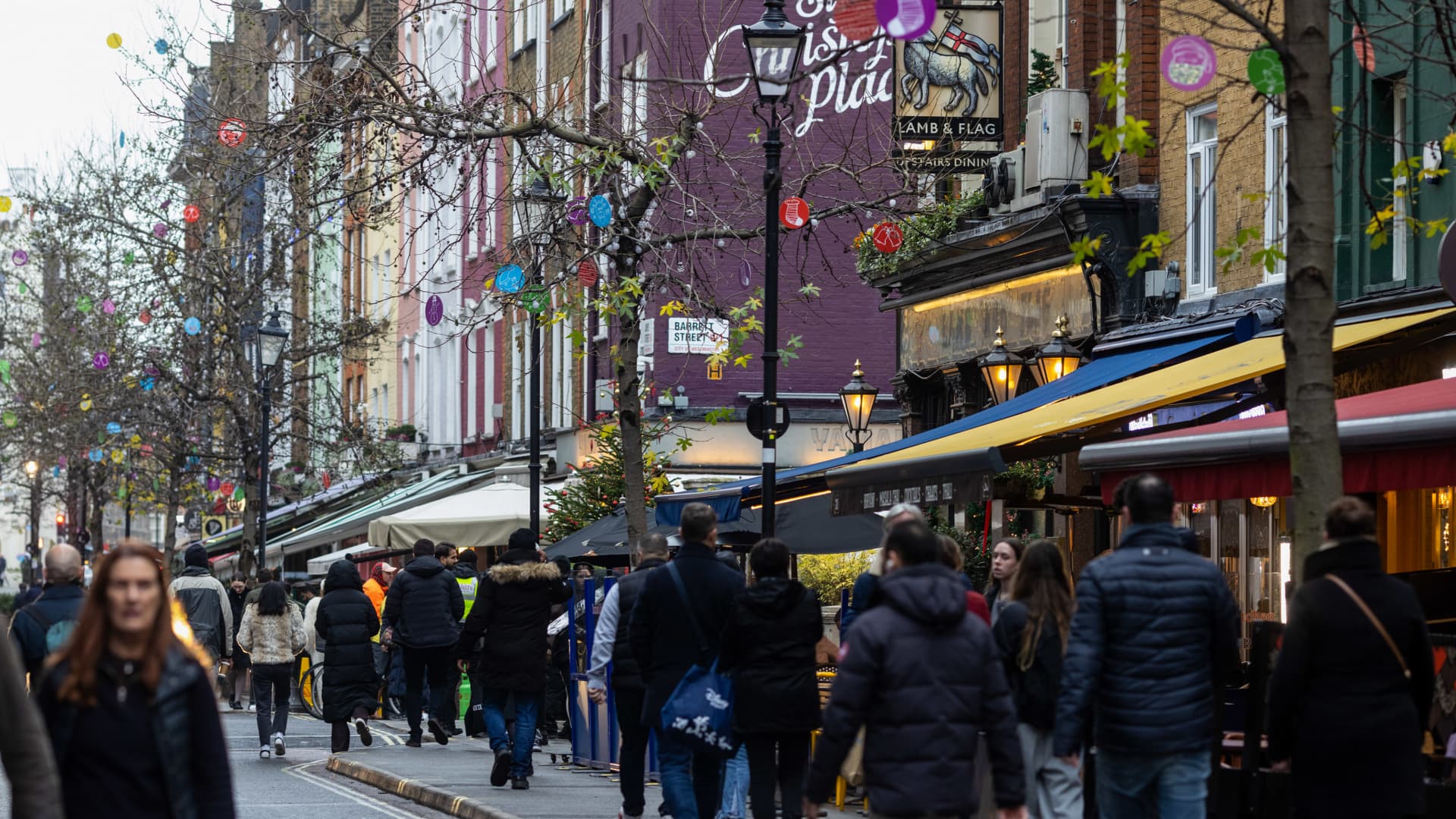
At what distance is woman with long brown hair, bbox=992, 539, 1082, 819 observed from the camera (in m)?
Answer: 10.4

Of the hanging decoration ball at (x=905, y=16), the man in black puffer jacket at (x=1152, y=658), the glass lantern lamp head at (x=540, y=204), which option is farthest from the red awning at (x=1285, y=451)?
the glass lantern lamp head at (x=540, y=204)

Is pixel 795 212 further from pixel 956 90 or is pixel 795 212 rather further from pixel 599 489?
pixel 599 489

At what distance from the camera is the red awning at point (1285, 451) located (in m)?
11.3

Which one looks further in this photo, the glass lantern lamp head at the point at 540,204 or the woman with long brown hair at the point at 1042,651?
the glass lantern lamp head at the point at 540,204

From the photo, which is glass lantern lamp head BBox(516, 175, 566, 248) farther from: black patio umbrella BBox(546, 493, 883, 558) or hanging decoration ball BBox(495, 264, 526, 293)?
→ black patio umbrella BBox(546, 493, 883, 558)

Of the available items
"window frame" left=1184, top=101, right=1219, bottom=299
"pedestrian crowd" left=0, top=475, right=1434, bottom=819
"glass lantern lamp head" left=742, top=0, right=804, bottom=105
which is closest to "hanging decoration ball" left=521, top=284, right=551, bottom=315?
"glass lantern lamp head" left=742, top=0, right=804, bottom=105

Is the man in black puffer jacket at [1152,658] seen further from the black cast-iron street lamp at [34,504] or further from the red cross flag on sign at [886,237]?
the black cast-iron street lamp at [34,504]

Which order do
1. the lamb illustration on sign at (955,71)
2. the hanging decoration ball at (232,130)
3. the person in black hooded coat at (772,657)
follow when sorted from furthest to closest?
the lamb illustration on sign at (955,71) < the hanging decoration ball at (232,130) < the person in black hooded coat at (772,657)

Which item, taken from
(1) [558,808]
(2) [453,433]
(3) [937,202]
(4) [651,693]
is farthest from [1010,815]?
(2) [453,433]

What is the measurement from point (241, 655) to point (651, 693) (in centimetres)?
1902

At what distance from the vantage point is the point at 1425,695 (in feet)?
28.0

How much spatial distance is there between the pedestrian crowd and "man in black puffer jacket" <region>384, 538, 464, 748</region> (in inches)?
265

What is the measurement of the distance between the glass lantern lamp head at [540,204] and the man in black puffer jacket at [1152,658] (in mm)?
10213

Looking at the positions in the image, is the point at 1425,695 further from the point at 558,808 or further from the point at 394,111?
the point at 394,111
